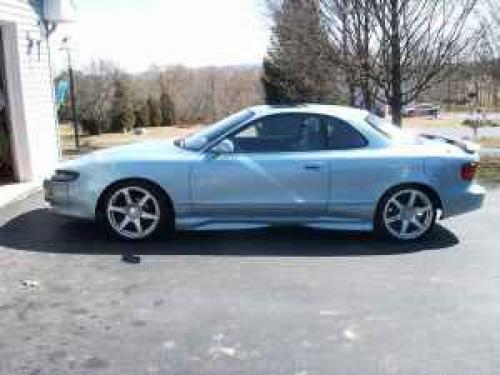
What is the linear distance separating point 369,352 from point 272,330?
667 mm

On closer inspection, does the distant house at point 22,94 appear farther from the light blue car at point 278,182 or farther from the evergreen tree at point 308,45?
the evergreen tree at point 308,45

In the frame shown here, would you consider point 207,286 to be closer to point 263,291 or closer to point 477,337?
point 263,291

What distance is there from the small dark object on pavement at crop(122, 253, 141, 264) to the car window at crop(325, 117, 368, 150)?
2127 mm

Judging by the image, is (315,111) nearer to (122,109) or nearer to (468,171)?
(468,171)

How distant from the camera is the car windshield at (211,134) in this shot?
24.1 ft

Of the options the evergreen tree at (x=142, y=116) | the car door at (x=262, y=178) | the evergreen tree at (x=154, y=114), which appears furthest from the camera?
the evergreen tree at (x=154, y=114)

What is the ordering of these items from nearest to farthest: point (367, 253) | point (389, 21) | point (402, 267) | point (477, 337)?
point (477, 337), point (402, 267), point (367, 253), point (389, 21)

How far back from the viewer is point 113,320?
16.4ft

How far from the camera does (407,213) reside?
7332 millimetres

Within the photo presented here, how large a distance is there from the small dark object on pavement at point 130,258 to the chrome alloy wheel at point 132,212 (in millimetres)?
475

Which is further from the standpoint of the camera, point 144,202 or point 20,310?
point 144,202

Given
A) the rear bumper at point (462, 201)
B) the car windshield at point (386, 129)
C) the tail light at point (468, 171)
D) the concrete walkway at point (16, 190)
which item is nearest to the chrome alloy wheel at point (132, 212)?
the car windshield at point (386, 129)

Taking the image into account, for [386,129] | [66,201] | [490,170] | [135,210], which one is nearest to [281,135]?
[386,129]

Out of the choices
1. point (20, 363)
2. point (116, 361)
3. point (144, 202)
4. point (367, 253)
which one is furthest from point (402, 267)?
point (20, 363)
